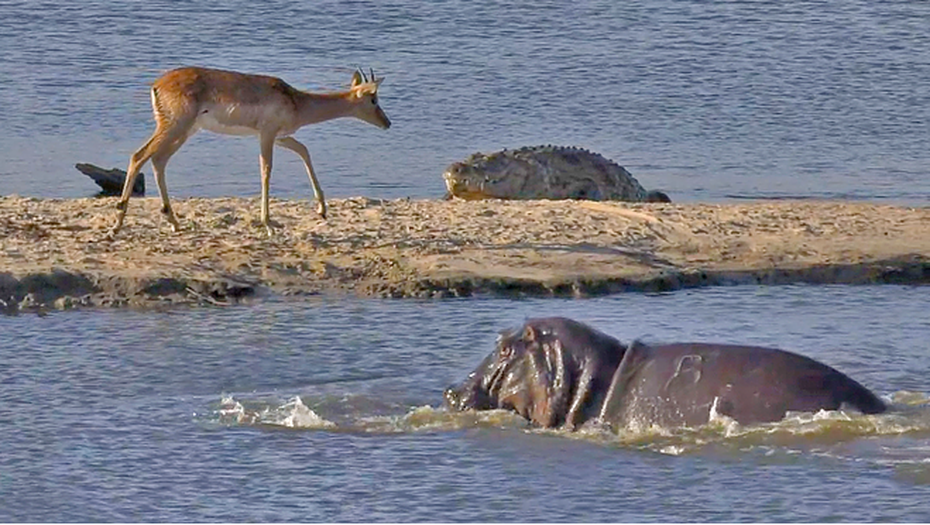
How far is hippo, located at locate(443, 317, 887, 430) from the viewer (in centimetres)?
841

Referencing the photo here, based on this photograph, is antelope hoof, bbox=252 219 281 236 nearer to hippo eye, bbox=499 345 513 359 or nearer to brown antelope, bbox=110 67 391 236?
brown antelope, bbox=110 67 391 236

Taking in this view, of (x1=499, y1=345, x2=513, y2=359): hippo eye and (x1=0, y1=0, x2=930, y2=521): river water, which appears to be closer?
(x1=0, y1=0, x2=930, y2=521): river water

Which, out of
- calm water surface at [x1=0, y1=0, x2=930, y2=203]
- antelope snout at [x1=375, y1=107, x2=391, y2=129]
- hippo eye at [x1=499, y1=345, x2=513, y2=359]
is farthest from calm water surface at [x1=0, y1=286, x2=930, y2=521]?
calm water surface at [x1=0, y1=0, x2=930, y2=203]

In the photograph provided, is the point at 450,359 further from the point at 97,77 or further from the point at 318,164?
the point at 97,77

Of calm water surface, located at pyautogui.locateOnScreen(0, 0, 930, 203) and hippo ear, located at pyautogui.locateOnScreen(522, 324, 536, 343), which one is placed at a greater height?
calm water surface, located at pyautogui.locateOnScreen(0, 0, 930, 203)

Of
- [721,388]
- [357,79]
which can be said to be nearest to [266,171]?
[357,79]

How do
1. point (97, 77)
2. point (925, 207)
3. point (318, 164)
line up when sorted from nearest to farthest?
point (925, 207) < point (318, 164) < point (97, 77)

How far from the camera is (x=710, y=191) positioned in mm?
16312

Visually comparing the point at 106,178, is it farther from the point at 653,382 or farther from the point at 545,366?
the point at 653,382

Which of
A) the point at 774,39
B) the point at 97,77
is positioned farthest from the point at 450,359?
the point at 774,39

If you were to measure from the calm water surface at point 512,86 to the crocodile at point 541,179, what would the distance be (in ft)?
1.88

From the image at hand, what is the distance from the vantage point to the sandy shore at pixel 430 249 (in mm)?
11633

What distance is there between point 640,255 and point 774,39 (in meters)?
11.2

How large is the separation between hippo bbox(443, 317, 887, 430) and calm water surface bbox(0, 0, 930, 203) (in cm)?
734
